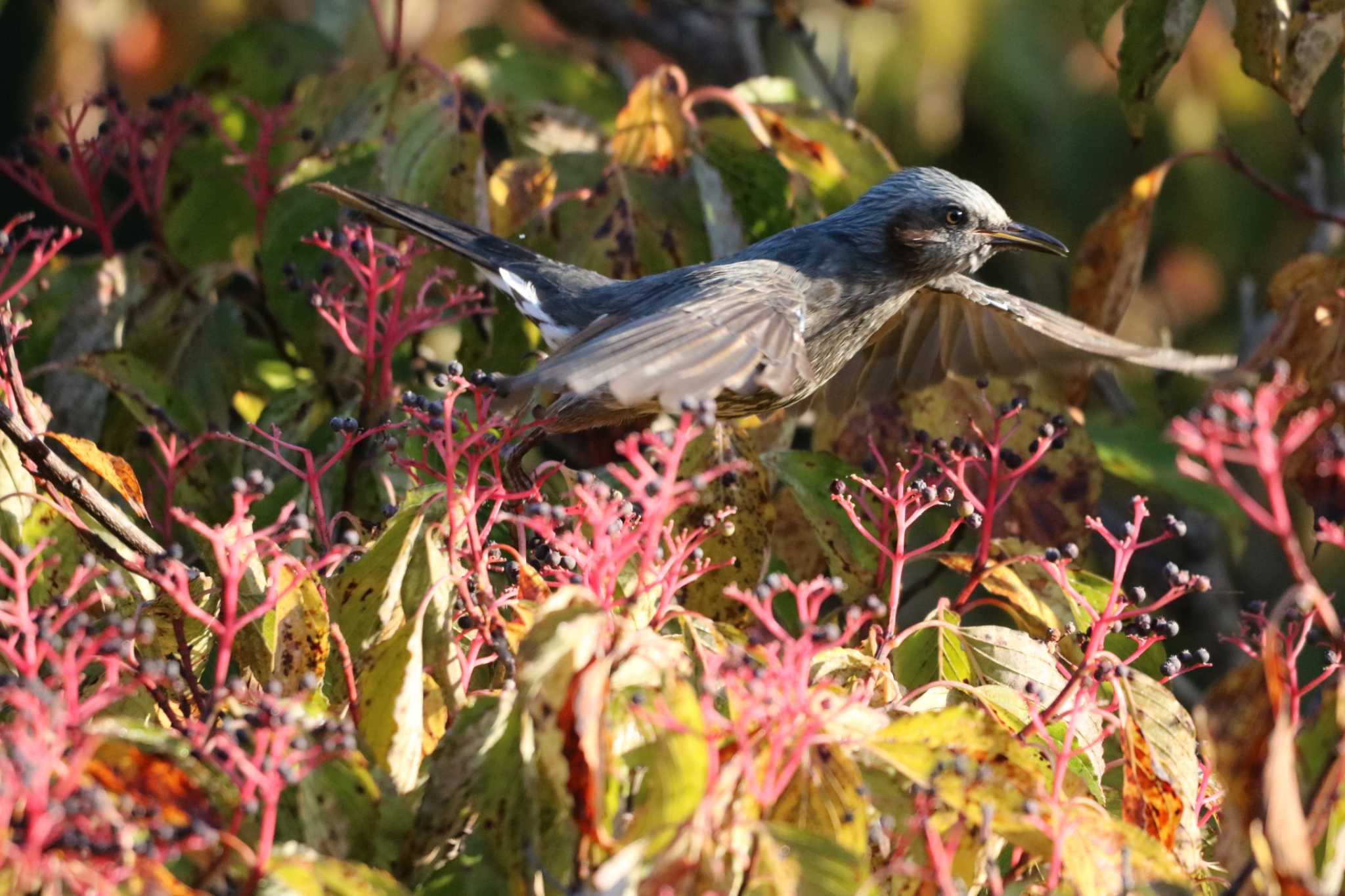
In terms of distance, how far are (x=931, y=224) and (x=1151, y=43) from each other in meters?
0.98

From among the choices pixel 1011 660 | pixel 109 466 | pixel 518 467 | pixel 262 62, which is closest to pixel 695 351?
pixel 518 467

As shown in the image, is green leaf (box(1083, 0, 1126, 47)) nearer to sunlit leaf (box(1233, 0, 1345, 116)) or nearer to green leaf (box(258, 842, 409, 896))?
sunlit leaf (box(1233, 0, 1345, 116))

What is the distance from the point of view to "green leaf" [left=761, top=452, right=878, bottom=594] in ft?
9.29

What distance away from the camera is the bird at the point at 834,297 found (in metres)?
3.39

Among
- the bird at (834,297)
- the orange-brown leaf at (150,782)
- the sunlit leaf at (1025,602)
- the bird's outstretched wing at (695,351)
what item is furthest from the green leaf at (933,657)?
the orange-brown leaf at (150,782)

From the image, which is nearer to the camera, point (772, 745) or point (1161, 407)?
point (772, 745)

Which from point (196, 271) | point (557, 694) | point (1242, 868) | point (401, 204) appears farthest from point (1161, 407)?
point (557, 694)

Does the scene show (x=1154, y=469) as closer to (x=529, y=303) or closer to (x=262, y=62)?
(x=529, y=303)

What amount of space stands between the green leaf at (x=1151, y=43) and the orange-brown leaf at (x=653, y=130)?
1154 mm

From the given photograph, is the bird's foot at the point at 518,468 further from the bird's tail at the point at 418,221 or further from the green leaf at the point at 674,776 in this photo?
the green leaf at the point at 674,776

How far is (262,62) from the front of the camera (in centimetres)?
457

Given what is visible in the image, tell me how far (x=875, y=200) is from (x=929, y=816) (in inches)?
99.7

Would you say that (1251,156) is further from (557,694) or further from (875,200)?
(557,694)

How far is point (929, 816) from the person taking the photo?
1.77 meters
